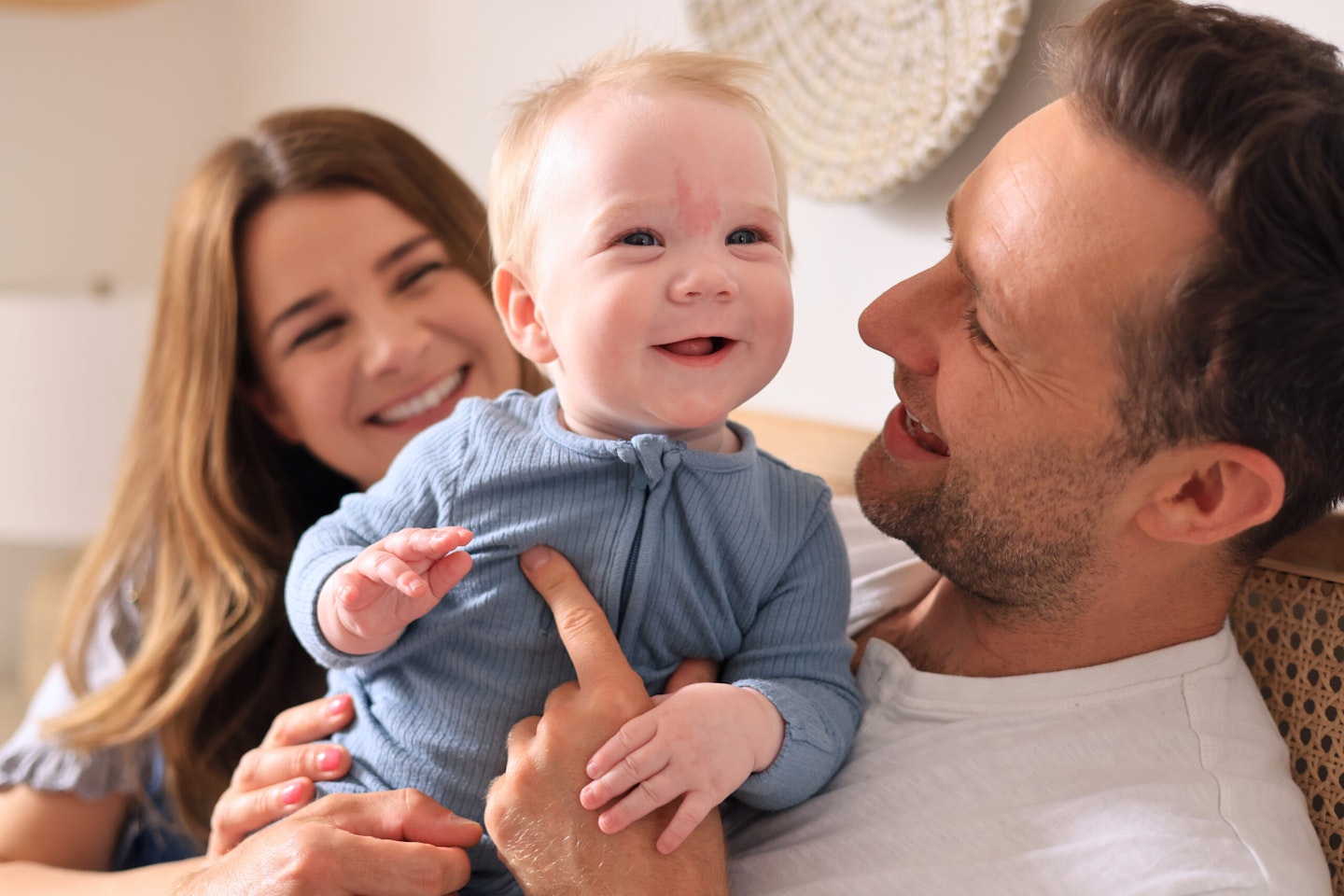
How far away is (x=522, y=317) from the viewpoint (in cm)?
123

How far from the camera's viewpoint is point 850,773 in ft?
3.96

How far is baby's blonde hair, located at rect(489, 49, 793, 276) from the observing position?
1.15 metres

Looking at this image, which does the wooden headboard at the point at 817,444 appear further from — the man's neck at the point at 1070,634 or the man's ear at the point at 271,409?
the man's ear at the point at 271,409

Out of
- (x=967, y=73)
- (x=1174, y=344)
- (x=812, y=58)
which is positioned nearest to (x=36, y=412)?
(x=812, y=58)

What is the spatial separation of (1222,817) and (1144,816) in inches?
2.6

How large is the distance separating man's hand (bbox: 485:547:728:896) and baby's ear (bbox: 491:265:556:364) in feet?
0.93

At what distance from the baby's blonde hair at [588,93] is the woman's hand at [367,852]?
0.56 meters

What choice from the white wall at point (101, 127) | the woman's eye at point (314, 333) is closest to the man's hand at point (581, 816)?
the woman's eye at point (314, 333)

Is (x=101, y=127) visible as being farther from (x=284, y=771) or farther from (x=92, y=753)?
(x=284, y=771)

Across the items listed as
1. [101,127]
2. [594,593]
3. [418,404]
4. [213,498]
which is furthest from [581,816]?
[101,127]

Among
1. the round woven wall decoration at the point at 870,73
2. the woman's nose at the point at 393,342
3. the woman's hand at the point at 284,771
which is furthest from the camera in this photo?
the woman's nose at the point at 393,342

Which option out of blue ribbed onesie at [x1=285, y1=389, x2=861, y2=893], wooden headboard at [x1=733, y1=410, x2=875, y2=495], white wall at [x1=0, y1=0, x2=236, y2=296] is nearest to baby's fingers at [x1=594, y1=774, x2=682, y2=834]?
blue ribbed onesie at [x1=285, y1=389, x2=861, y2=893]

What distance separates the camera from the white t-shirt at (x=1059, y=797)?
1.03 meters

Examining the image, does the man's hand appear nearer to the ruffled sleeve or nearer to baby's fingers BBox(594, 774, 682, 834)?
baby's fingers BBox(594, 774, 682, 834)
